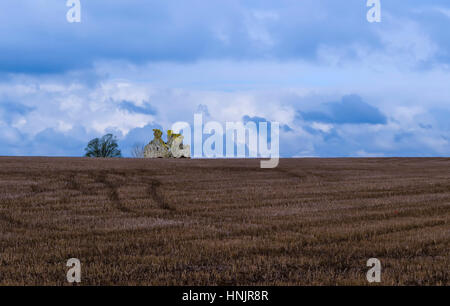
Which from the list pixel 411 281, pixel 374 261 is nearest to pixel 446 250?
pixel 374 261

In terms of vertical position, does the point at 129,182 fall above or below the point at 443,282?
above

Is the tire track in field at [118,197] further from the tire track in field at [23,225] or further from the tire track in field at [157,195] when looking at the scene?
the tire track in field at [23,225]

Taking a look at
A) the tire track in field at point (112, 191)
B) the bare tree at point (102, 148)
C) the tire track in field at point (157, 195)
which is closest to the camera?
the tire track in field at point (112, 191)

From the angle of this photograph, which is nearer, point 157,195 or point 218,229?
point 218,229

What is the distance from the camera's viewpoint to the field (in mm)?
10812

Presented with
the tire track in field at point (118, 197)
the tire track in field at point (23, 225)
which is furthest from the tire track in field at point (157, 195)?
the tire track in field at point (23, 225)

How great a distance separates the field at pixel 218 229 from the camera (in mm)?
10812

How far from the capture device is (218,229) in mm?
16359

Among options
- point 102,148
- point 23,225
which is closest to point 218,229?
point 23,225

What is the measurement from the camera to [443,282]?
33.9 ft

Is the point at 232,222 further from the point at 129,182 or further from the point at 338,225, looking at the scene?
the point at 129,182

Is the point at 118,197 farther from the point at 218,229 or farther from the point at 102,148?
the point at 102,148

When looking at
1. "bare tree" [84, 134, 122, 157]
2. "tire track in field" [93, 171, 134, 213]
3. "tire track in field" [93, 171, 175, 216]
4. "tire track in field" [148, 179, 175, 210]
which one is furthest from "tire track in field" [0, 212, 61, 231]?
"bare tree" [84, 134, 122, 157]
